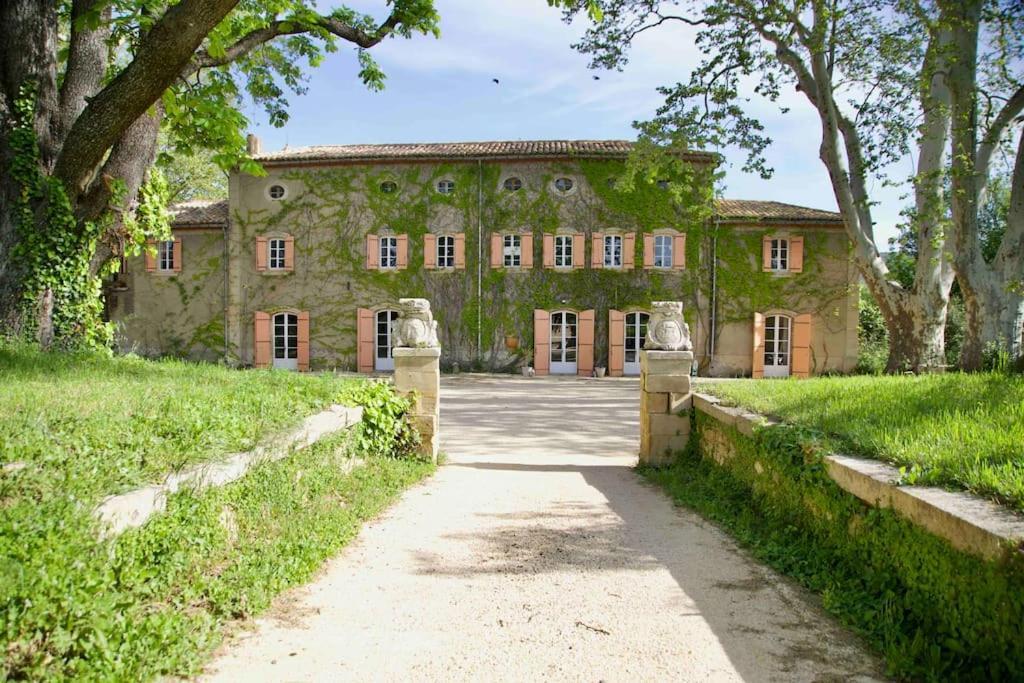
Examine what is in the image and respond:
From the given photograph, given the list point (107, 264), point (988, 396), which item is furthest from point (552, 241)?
point (988, 396)

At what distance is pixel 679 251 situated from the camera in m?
19.5

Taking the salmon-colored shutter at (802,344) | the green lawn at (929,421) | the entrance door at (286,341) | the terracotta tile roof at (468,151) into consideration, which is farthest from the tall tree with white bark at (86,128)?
the salmon-colored shutter at (802,344)

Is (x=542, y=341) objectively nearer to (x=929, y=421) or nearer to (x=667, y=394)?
(x=667, y=394)

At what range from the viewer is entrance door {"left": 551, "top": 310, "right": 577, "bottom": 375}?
19.6 meters

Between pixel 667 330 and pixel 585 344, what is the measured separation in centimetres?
1299

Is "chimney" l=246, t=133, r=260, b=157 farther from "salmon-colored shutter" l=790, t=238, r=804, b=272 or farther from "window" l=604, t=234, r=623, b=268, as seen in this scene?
"salmon-colored shutter" l=790, t=238, r=804, b=272

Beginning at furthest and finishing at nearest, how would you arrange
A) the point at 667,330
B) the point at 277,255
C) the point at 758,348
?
the point at 277,255
the point at 758,348
the point at 667,330

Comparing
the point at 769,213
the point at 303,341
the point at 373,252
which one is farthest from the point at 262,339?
the point at 769,213

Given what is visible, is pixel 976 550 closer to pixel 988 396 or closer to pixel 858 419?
pixel 858 419

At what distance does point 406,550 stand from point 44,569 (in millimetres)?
2134

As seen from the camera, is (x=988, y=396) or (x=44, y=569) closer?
(x=44, y=569)

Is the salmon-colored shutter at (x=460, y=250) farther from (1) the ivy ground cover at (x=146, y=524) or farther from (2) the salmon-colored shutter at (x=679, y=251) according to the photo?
(1) the ivy ground cover at (x=146, y=524)

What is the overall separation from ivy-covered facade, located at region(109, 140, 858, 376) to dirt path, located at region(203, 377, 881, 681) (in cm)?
1464

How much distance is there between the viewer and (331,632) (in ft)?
8.82
